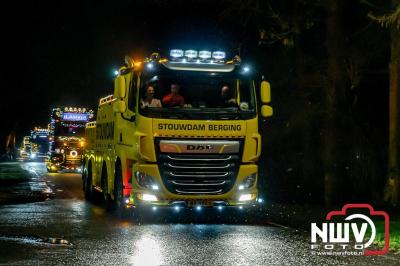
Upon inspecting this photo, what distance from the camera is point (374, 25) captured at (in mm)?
20719

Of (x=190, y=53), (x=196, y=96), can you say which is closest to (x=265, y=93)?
(x=196, y=96)

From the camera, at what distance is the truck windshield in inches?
583

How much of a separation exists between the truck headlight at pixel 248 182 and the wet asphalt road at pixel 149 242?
80 cm

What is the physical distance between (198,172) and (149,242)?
2959mm

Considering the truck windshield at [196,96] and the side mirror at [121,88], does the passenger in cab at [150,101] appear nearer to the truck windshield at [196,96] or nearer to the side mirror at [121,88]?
the truck windshield at [196,96]

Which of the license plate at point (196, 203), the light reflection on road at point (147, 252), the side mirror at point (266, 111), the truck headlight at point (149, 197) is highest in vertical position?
the side mirror at point (266, 111)

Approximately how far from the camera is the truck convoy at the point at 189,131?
14.6 meters

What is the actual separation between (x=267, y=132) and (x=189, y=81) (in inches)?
477

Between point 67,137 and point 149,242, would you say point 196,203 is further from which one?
point 67,137

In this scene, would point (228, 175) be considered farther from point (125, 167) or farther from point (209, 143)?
point (125, 167)

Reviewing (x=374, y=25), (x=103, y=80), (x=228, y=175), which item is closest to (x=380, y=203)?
(x=374, y=25)

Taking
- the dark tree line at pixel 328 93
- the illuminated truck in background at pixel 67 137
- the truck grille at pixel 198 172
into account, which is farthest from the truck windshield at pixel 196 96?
the illuminated truck in background at pixel 67 137

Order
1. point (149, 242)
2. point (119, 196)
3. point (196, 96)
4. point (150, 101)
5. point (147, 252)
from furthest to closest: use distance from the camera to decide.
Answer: point (119, 196) → point (196, 96) → point (150, 101) → point (149, 242) → point (147, 252)

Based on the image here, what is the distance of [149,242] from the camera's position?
1216 cm
